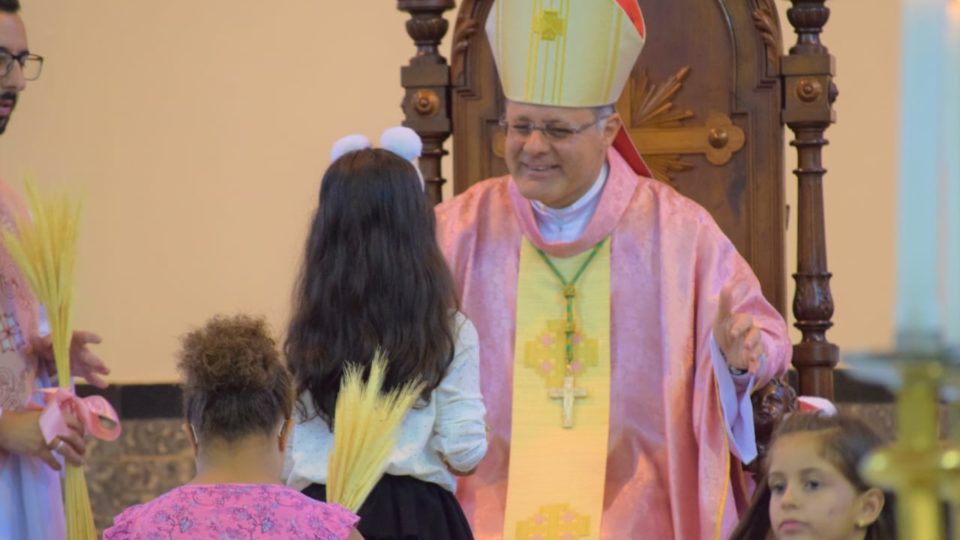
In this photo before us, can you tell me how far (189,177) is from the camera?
718 centimetres

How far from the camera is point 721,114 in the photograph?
455 cm

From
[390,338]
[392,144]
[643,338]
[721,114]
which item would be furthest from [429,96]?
[390,338]

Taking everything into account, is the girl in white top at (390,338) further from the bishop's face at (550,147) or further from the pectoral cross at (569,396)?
the pectoral cross at (569,396)

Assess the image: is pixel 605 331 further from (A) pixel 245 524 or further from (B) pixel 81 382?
(B) pixel 81 382

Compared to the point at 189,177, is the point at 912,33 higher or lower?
higher

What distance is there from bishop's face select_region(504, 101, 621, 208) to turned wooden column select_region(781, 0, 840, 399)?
553mm

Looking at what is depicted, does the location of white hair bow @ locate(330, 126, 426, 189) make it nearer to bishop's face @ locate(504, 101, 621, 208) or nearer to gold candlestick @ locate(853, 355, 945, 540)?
bishop's face @ locate(504, 101, 621, 208)

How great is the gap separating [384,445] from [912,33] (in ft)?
6.58

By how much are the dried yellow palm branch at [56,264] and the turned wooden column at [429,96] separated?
1.53 metres

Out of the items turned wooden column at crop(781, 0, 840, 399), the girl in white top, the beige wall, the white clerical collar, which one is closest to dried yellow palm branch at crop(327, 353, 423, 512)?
the girl in white top

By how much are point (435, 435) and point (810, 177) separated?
5.31ft

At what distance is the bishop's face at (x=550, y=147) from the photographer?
4.21 meters

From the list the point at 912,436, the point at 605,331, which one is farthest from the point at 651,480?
the point at 912,436

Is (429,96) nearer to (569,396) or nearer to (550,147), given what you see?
(550,147)
